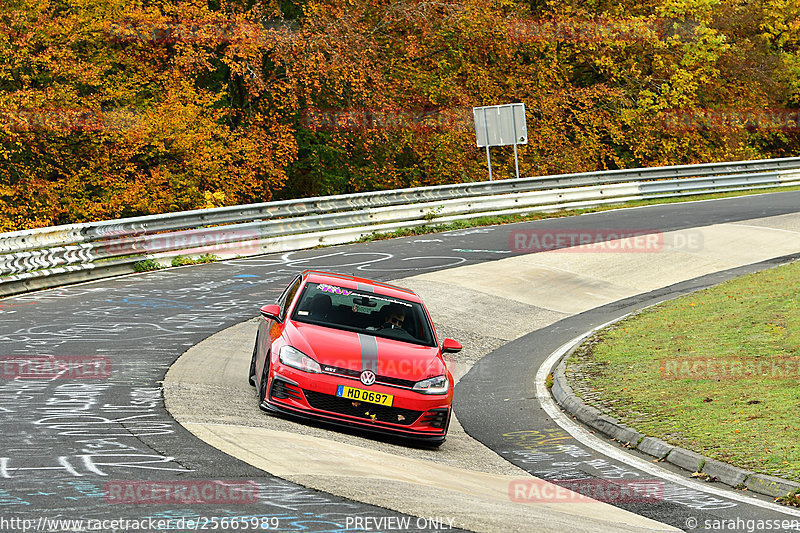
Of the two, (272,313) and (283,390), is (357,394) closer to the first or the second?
(283,390)

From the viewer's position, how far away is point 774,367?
1177cm

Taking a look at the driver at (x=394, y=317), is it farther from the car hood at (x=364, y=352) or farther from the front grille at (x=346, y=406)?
the front grille at (x=346, y=406)

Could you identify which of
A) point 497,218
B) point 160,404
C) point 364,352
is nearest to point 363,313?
point 364,352

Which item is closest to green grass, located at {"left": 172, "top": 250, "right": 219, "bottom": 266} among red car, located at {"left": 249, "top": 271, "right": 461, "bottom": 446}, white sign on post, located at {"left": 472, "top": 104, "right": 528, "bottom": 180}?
red car, located at {"left": 249, "top": 271, "right": 461, "bottom": 446}

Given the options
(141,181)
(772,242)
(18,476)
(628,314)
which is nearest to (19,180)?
(141,181)

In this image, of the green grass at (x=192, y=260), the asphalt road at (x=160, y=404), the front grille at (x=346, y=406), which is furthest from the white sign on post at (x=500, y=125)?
the front grille at (x=346, y=406)

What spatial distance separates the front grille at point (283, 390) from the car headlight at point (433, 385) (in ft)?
3.89

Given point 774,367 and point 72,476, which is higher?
point 72,476

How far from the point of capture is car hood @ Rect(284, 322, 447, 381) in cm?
947

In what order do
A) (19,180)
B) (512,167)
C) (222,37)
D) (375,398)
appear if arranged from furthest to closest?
(512,167)
(222,37)
(19,180)
(375,398)

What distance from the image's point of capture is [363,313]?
10.6 meters

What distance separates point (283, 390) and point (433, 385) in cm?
151

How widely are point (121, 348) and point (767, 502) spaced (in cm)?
842

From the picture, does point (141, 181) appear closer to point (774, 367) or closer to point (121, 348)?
point (121, 348)
